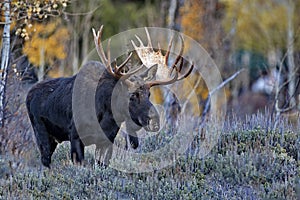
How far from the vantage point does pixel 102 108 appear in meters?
8.48

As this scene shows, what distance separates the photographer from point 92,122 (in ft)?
27.6

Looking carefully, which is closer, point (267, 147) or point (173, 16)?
point (267, 147)

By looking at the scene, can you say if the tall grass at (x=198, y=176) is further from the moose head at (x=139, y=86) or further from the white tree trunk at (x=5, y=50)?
the white tree trunk at (x=5, y=50)

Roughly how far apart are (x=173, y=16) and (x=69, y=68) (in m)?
5.42

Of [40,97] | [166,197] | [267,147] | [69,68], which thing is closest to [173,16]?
[69,68]

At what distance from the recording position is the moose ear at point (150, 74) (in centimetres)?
867

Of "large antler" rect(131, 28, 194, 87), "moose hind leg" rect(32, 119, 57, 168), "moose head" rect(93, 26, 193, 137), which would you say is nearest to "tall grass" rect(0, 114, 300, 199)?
"moose hind leg" rect(32, 119, 57, 168)

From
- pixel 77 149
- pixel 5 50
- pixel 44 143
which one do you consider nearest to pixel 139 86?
pixel 77 149

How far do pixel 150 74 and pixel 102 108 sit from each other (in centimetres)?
79

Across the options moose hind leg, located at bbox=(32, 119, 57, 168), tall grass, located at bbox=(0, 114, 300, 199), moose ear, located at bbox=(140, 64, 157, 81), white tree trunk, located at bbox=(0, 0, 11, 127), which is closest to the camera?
tall grass, located at bbox=(0, 114, 300, 199)

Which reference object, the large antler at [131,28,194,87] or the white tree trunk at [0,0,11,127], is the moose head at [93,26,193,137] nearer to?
the large antler at [131,28,194,87]

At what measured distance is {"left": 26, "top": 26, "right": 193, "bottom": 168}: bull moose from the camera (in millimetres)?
8281

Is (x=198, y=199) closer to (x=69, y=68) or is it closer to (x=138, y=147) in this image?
(x=138, y=147)

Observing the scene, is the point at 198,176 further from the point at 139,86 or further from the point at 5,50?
the point at 5,50
